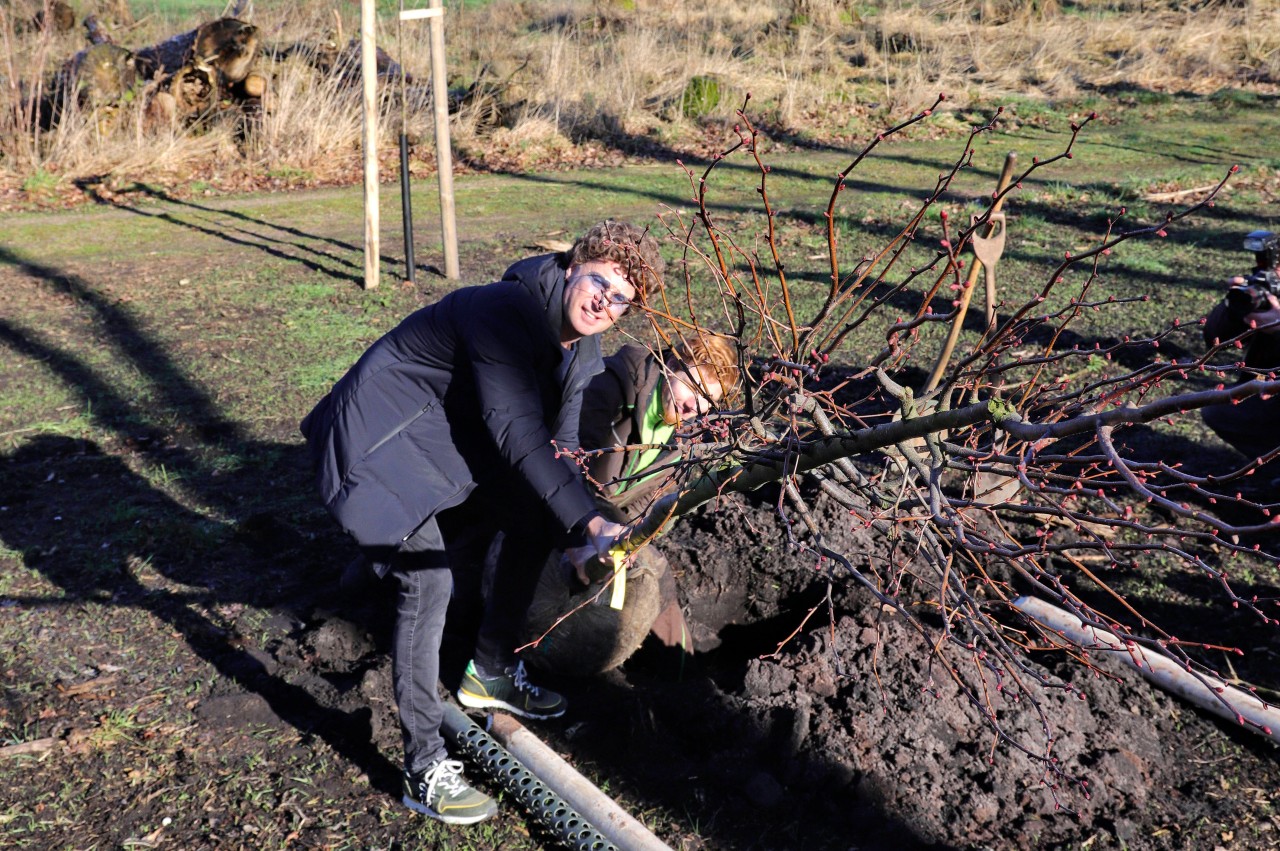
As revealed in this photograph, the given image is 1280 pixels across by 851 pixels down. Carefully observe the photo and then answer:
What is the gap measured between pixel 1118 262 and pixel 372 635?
708cm

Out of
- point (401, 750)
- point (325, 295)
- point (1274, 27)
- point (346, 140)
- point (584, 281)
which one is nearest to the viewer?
Result: point (584, 281)

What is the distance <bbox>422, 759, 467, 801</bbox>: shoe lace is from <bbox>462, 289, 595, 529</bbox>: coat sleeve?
2.87ft

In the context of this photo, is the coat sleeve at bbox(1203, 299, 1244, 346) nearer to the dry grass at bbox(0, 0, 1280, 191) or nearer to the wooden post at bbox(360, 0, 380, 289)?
the wooden post at bbox(360, 0, 380, 289)

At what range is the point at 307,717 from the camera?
3.48 m

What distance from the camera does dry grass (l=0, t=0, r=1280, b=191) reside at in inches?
466

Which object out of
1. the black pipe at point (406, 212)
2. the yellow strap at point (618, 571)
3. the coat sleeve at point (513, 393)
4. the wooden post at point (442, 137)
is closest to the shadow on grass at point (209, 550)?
the yellow strap at point (618, 571)

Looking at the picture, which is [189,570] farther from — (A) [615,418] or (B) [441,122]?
(B) [441,122]

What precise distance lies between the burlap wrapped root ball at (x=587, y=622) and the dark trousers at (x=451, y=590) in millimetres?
83

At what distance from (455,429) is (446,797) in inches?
41.4

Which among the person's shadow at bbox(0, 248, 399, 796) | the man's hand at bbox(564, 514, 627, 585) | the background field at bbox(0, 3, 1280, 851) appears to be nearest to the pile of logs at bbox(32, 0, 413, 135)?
the background field at bbox(0, 3, 1280, 851)

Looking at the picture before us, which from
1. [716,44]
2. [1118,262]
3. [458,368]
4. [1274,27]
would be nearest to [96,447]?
[458,368]

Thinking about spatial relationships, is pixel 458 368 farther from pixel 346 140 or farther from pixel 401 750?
pixel 346 140

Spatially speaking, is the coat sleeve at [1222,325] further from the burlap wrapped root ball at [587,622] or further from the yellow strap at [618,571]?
the yellow strap at [618,571]

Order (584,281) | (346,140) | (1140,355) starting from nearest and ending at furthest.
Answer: (584,281) → (1140,355) → (346,140)
